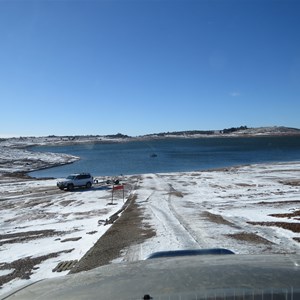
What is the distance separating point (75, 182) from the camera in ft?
127

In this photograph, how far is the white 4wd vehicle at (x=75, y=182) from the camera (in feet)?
125

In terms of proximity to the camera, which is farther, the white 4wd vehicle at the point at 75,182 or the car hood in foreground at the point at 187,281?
the white 4wd vehicle at the point at 75,182

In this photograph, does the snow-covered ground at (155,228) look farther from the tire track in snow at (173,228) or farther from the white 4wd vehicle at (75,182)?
the white 4wd vehicle at (75,182)

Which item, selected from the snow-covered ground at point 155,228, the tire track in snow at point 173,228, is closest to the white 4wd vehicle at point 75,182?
the snow-covered ground at point 155,228

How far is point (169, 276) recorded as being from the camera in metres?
3.60

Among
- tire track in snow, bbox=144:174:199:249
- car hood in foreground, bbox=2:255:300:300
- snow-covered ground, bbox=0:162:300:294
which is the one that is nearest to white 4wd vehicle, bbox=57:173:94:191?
snow-covered ground, bbox=0:162:300:294

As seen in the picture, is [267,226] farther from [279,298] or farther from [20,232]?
[279,298]

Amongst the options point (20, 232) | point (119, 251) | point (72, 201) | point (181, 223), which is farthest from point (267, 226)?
point (72, 201)

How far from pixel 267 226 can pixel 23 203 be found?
833 inches

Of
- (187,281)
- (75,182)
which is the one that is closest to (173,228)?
(187,281)

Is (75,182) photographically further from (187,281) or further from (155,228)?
(187,281)

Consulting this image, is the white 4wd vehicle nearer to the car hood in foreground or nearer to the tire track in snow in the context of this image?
the tire track in snow

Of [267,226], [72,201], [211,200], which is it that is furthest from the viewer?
[72,201]

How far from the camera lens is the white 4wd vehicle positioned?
38094 mm
